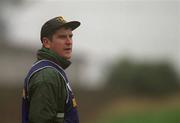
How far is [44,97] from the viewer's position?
5980 mm

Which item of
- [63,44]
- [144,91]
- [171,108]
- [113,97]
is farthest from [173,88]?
[63,44]

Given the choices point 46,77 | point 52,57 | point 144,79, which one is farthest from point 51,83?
point 144,79

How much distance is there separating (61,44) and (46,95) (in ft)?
1.63

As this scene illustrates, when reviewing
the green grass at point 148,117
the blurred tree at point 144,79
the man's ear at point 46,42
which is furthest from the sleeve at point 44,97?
the blurred tree at point 144,79

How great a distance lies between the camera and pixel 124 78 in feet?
116

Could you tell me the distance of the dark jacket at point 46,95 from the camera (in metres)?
5.98

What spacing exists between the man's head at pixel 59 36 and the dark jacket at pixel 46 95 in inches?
8.5

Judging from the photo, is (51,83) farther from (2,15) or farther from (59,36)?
(2,15)

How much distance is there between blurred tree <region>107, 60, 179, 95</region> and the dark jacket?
81.4 ft

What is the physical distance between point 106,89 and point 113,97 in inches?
119

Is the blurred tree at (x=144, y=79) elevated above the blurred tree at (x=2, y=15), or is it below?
below

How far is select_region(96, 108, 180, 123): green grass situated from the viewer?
21.4m

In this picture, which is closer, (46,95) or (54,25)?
(46,95)

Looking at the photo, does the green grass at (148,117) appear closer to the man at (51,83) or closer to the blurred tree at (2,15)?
the blurred tree at (2,15)
